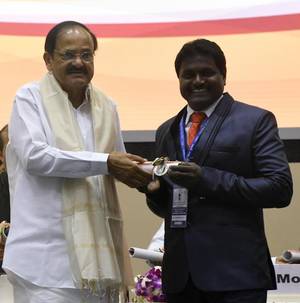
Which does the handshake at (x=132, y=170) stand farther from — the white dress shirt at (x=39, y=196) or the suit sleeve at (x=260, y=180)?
the suit sleeve at (x=260, y=180)

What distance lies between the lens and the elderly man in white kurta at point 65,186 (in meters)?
2.15

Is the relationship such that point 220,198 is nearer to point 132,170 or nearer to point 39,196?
point 132,170

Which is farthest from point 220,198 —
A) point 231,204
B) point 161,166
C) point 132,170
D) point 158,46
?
point 158,46

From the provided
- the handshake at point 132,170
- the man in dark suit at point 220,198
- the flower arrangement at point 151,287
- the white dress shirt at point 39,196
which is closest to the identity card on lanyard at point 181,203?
the man in dark suit at point 220,198

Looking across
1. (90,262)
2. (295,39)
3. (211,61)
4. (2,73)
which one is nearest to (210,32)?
(295,39)

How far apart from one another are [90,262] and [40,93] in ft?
1.86

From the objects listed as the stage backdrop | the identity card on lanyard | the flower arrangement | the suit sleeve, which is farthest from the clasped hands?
the stage backdrop

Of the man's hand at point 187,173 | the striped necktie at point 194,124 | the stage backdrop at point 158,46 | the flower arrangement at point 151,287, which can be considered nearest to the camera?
the man's hand at point 187,173

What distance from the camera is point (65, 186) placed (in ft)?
7.30

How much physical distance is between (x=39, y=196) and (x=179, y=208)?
0.44 m

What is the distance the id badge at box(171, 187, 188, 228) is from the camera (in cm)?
206

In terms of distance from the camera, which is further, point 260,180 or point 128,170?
point 128,170

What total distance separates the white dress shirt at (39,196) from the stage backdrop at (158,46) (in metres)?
1.89

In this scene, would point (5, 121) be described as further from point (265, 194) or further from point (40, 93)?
point (265, 194)
